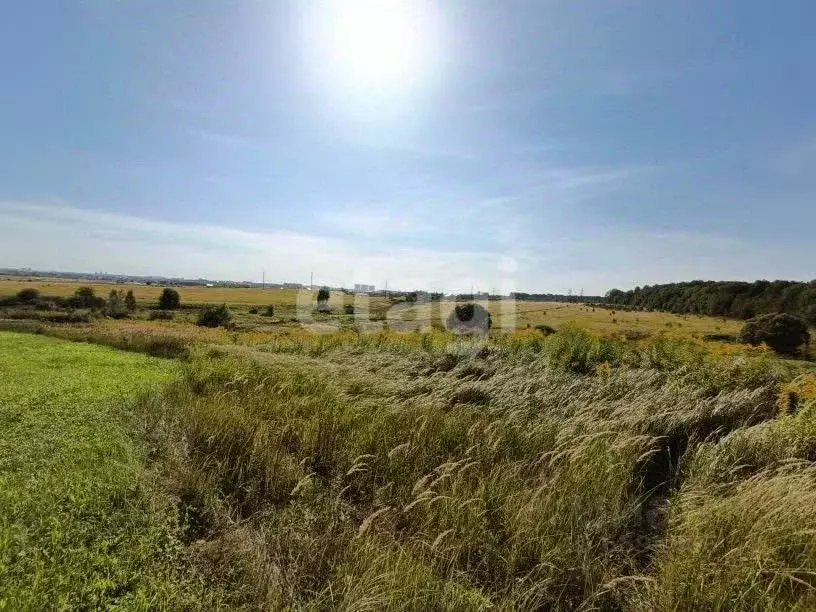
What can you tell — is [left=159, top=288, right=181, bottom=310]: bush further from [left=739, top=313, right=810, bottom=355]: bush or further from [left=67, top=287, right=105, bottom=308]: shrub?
[left=739, top=313, right=810, bottom=355]: bush

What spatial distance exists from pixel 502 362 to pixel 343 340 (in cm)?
712

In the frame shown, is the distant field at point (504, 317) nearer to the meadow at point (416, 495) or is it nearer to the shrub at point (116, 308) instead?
the meadow at point (416, 495)

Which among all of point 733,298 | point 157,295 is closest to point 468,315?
point 733,298

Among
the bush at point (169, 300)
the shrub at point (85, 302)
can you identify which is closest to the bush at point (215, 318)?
the shrub at point (85, 302)

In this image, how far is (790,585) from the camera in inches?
99.7

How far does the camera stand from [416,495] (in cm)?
393

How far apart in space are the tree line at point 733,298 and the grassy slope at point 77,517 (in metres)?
61.5

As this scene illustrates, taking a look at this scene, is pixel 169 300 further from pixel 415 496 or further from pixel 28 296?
pixel 415 496

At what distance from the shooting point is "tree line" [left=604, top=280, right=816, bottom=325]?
57191mm

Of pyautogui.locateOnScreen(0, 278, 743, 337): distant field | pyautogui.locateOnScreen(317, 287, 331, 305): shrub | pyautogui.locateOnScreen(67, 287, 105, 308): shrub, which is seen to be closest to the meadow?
pyautogui.locateOnScreen(0, 278, 743, 337): distant field

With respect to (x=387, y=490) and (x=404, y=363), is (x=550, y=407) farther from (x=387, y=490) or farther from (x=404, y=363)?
(x=404, y=363)

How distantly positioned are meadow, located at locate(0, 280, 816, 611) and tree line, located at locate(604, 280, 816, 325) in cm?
5676

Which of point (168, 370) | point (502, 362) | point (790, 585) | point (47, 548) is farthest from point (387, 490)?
point (168, 370)

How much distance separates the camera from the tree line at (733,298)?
2252 inches
